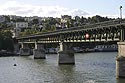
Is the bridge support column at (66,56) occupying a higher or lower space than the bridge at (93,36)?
lower

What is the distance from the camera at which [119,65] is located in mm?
73875

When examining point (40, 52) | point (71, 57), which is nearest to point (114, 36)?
point (71, 57)

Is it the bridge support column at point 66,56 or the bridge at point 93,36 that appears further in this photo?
the bridge support column at point 66,56

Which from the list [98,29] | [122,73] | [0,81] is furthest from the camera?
[98,29]

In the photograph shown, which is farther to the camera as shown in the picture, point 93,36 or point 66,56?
point 66,56

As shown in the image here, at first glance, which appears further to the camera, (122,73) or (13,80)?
(13,80)

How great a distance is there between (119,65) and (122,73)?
5.16 feet

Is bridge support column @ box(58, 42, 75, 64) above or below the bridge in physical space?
below

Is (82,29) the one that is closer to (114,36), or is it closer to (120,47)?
(114,36)

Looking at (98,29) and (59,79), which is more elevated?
(98,29)

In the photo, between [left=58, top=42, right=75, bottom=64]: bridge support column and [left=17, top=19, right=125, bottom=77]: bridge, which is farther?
[left=58, top=42, right=75, bottom=64]: bridge support column

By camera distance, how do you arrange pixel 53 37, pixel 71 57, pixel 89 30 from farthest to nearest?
pixel 53 37 < pixel 71 57 < pixel 89 30

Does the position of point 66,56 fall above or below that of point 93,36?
below

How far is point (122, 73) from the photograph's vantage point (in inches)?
2894
